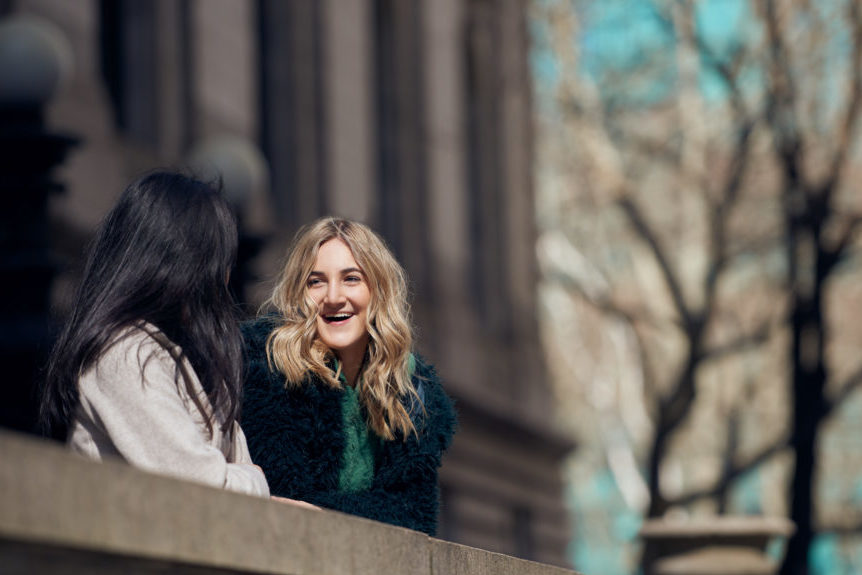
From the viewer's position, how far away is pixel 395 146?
2506 cm

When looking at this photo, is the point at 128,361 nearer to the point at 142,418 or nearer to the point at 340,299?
the point at 142,418

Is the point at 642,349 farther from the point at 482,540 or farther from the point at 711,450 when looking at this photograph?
the point at 711,450

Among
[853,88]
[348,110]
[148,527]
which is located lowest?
[148,527]

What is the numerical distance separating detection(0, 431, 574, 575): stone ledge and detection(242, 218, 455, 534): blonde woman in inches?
23.1

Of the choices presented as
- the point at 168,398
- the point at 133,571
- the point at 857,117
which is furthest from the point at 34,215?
the point at 857,117

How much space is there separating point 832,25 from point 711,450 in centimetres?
1589

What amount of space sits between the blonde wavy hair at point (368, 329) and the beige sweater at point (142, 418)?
732 mm

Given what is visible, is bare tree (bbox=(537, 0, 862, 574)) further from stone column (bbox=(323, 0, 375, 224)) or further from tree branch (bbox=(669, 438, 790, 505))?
stone column (bbox=(323, 0, 375, 224))

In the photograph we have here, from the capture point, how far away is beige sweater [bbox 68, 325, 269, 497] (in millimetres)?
3600

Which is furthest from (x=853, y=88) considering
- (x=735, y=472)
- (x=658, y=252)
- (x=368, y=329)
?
(x=368, y=329)

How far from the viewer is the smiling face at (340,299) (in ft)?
15.0

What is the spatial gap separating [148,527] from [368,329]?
1776 millimetres

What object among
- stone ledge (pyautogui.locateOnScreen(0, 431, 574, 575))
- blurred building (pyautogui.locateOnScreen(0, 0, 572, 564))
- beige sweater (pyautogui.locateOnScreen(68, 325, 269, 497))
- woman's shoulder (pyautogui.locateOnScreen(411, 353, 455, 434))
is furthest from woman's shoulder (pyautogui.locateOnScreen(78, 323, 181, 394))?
blurred building (pyautogui.locateOnScreen(0, 0, 572, 564))

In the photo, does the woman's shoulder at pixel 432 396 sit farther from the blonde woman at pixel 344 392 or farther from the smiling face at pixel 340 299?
the smiling face at pixel 340 299
